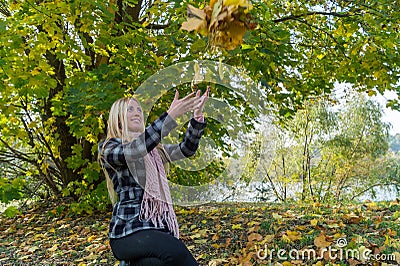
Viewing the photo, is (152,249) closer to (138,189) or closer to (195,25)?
(138,189)

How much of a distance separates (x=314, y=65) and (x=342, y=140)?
5427 mm

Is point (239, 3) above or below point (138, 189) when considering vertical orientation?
above

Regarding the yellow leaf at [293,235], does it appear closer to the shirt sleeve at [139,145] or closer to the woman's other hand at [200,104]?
the woman's other hand at [200,104]

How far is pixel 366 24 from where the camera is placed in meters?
4.70

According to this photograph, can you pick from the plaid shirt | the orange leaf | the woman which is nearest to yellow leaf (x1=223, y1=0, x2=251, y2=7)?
the orange leaf

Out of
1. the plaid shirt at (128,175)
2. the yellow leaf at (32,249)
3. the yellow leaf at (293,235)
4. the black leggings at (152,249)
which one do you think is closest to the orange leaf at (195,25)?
the plaid shirt at (128,175)

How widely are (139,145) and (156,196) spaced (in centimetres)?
30

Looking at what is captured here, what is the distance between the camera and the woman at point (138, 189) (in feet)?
6.50

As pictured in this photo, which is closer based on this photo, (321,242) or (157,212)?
(157,212)

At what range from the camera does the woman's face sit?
6.77 feet

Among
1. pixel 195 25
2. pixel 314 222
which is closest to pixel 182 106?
pixel 195 25

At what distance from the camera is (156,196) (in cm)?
207

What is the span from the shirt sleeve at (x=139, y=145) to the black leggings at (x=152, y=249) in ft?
1.17

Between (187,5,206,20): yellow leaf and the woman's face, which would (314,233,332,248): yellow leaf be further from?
(187,5,206,20): yellow leaf
